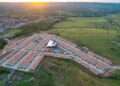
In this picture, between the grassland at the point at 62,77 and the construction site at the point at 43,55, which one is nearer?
the grassland at the point at 62,77

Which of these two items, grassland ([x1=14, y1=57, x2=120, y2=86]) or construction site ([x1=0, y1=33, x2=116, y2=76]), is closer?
grassland ([x1=14, y1=57, x2=120, y2=86])

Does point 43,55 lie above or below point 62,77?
below

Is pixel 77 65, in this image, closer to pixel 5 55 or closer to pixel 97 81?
pixel 97 81

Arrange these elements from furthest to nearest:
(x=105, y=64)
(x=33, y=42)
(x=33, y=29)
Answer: (x=33, y=29) → (x=33, y=42) → (x=105, y=64)

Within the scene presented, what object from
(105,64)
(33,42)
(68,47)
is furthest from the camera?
(33,42)

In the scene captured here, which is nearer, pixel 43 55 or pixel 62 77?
pixel 62 77

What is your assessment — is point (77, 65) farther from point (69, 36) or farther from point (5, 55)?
point (69, 36)

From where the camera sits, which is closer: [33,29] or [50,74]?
[50,74]

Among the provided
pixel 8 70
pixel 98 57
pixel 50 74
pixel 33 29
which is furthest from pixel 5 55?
pixel 33 29
